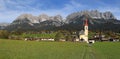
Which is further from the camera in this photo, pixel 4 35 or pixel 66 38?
pixel 66 38

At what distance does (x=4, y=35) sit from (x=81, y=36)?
59.1 meters

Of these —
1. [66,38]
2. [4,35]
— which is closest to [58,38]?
[66,38]

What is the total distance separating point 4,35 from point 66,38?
5198 centimetres

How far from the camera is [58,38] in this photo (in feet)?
581

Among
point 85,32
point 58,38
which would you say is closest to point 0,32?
point 58,38

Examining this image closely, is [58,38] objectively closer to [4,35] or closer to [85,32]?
[85,32]

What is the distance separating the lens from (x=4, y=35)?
142 meters

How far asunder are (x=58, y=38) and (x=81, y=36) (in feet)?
54.8

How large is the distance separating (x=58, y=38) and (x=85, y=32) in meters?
17.1

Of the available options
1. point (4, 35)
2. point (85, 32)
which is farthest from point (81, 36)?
point (4, 35)

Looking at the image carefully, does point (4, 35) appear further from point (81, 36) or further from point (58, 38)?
point (81, 36)

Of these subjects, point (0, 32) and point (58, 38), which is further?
point (58, 38)

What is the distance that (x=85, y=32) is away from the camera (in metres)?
180

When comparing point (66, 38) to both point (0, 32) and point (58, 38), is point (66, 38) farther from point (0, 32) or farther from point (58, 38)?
point (0, 32)
